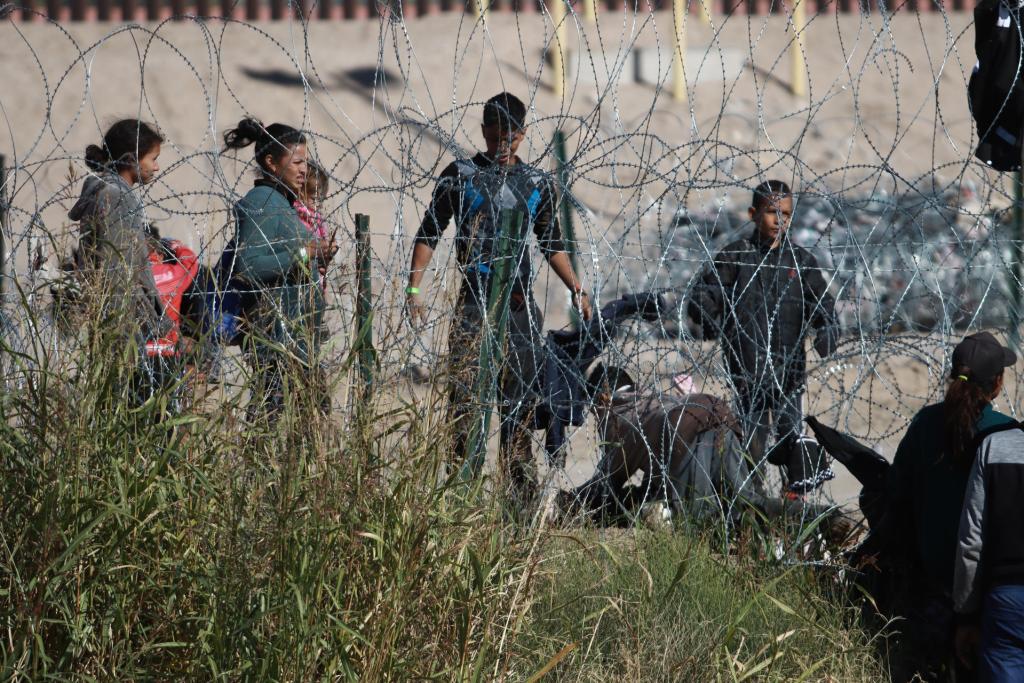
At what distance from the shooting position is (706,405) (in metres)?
4.55

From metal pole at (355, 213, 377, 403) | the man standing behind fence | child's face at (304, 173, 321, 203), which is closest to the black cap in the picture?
the man standing behind fence

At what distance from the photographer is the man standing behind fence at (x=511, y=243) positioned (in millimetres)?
3828

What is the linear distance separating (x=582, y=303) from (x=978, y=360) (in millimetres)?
1414

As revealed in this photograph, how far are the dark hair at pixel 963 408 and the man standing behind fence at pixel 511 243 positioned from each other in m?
1.15

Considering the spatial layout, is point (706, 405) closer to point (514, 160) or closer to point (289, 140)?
point (514, 160)

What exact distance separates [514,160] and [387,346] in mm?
1614

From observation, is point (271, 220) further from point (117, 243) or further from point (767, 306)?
point (767, 306)

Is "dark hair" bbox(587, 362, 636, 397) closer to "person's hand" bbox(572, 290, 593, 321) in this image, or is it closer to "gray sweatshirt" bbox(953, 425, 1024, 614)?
"person's hand" bbox(572, 290, 593, 321)

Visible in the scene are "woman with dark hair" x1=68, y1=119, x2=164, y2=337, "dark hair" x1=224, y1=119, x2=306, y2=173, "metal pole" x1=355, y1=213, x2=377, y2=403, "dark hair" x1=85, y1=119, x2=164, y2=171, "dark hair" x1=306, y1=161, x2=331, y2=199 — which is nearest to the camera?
"metal pole" x1=355, y1=213, x2=377, y2=403

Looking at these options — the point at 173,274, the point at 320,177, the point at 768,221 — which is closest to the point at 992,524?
the point at 768,221

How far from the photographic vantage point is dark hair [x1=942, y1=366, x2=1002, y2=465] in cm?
337

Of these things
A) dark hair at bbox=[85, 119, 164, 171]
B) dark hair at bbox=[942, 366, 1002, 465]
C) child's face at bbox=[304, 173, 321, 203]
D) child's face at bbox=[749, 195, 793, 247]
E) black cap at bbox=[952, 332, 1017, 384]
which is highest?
dark hair at bbox=[85, 119, 164, 171]

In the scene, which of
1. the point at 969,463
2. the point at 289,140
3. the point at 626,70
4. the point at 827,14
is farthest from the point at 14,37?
the point at 969,463

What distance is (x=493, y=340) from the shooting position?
3701 mm
